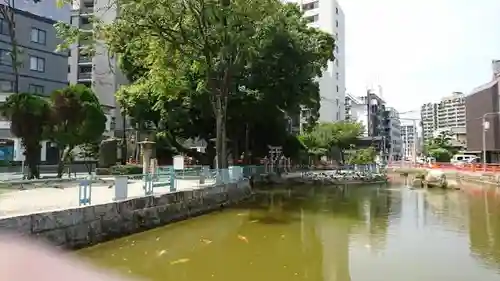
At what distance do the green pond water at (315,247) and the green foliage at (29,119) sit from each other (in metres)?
8.92

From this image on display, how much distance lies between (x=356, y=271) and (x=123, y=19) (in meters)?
16.4

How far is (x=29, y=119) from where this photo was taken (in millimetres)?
19938

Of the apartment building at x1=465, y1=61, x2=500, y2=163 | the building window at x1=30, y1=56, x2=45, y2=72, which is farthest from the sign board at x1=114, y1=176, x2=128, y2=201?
the apartment building at x1=465, y1=61, x2=500, y2=163

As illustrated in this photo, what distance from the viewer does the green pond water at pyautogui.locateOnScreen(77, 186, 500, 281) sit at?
9156 mm

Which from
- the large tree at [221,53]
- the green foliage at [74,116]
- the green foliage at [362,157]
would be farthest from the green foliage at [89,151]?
the green foliage at [362,157]

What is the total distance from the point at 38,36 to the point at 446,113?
9517 centimetres

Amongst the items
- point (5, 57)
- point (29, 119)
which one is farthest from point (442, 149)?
point (29, 119)

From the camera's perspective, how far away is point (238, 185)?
22781 mm

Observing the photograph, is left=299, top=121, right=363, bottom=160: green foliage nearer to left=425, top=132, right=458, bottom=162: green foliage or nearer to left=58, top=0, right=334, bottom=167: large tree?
left=425, top=132, right=458, bottom=162: green foliage

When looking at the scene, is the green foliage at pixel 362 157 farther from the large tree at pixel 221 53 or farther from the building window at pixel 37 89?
the building window at pixel 37 89

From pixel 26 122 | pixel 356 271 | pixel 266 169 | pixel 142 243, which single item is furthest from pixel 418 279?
pixel 266 169

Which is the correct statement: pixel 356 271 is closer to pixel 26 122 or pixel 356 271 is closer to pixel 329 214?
pixel 329 214

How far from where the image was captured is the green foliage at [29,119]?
1981 cm

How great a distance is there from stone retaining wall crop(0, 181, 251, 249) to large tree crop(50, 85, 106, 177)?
22.5 ft
